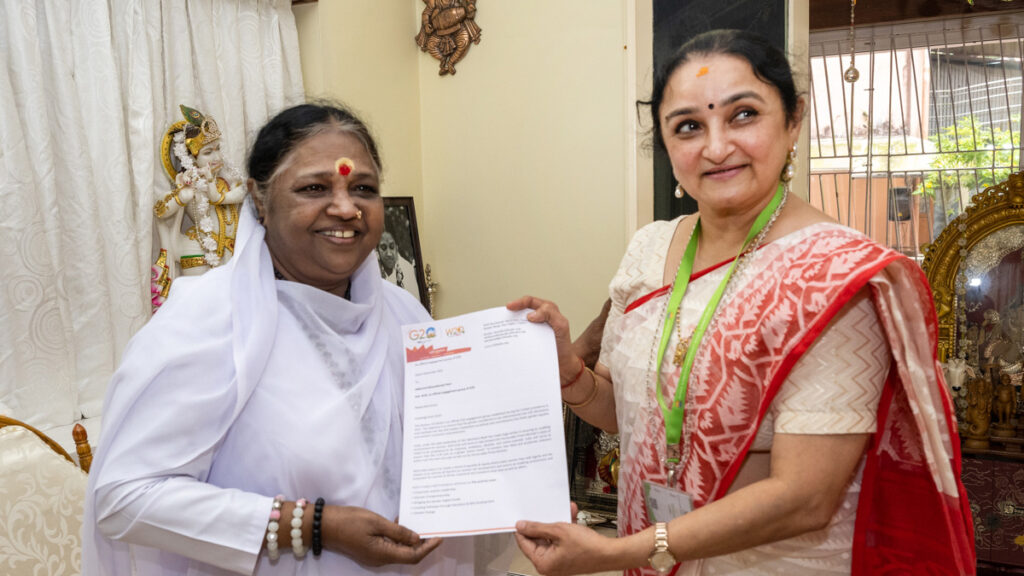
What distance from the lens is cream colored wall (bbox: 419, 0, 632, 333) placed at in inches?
131

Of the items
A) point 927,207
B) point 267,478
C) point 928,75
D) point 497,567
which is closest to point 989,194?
point 927,207

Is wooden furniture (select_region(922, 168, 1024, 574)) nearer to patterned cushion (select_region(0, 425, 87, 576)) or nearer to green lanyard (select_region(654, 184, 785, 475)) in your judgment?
green lanyard (select_region(654, 184, 785, 475))

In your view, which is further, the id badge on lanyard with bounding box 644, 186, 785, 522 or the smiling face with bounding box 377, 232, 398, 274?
the smiling face with bounding box 377, 232, 398, 274

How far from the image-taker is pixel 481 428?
51.6 inches

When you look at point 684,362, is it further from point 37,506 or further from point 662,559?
point 37,506

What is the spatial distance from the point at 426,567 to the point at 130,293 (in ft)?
5.18

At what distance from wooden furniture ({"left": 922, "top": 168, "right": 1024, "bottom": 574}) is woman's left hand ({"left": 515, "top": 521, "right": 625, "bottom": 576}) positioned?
2.54 m

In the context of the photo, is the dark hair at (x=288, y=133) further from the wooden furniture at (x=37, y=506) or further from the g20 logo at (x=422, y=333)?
the wooden furniture at (x=37, y=506)

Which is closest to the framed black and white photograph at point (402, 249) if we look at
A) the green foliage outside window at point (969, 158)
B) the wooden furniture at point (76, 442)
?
the wooden furniture at point (76, 442)

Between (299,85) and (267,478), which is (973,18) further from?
(267,478)

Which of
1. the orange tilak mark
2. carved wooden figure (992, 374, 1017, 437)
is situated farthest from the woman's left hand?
carved wooden figure (992, 374, 1017, 437)

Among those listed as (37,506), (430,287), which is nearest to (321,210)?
(37,506)

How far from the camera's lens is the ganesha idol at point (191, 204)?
8.48 feet

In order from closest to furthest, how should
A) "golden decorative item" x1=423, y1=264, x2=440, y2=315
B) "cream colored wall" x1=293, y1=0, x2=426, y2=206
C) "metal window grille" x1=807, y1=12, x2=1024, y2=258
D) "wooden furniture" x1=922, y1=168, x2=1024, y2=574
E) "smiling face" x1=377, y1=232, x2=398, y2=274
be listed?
"wooden furniture" x1=922, y1=168, x2=1024, y2=574, "cream colored wall" x1=293, y1=0, x2=426, y2=206, "smiling face" x1=377, y1=232, x2=398, y2=274, "golden decorative item" x1=423, y1=264, x2=440, y2=315, "metal window grille" x1=807, y1=12, x2=1024, y2=258
